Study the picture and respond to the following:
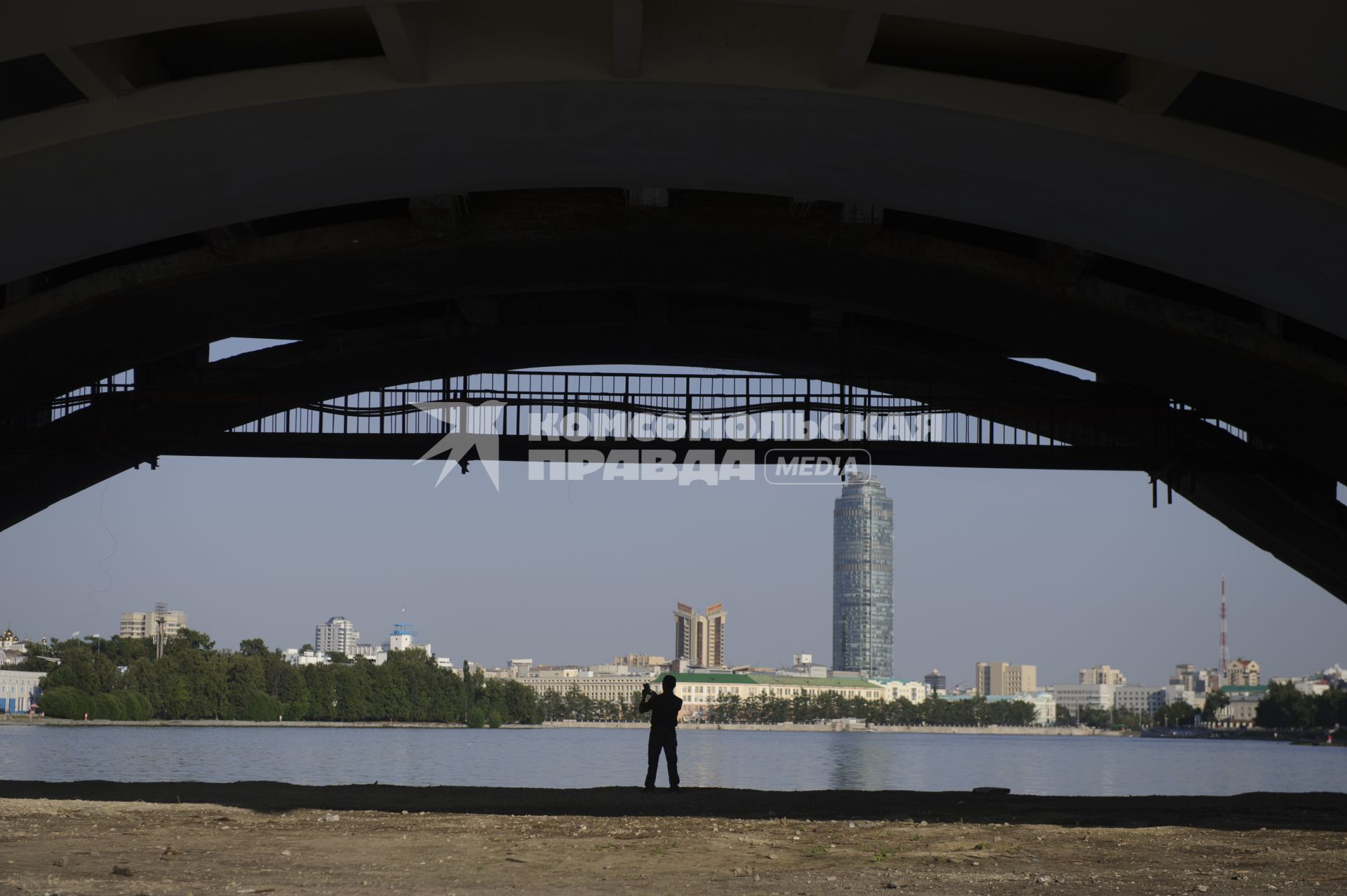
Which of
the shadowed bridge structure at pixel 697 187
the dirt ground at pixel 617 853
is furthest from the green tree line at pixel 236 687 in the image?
the dirt ground at pixel 617 853

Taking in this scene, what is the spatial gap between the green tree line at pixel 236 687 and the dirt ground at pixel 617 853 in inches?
3783

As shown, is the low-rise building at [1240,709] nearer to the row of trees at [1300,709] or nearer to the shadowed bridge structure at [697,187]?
the row of trees at [1300,709]

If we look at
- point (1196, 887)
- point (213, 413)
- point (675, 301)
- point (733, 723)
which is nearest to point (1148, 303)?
point (675, 301)

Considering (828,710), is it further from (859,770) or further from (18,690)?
(859,770)

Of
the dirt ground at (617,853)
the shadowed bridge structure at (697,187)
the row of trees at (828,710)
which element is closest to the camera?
the dirt ground at (617,853)

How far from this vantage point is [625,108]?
11.5m

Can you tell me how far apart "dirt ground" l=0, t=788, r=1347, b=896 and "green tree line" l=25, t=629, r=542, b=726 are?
315 feet

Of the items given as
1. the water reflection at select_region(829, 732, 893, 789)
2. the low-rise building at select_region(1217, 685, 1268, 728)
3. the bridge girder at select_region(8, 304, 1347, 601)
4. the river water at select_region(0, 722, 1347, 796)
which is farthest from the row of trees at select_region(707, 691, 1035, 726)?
the bridge girder at select_region(8, 304, 1347, 601)

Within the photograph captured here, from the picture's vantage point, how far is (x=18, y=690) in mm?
115875

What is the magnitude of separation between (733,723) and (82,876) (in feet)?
580

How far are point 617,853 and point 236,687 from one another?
357 feet

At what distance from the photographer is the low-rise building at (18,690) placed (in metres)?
113

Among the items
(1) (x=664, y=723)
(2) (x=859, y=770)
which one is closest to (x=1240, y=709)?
(2) (x=859, y=770)

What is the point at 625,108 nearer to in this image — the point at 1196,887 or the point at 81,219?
the point at 81,219
